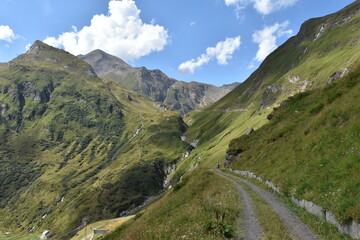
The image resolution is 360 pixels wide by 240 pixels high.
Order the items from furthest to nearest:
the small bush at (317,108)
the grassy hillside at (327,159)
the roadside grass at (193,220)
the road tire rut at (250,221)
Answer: the small bush at (317,108) < the grassy hillside at (327,159) < the road tire rut at (250,221) < the roadside grass at (193,220)

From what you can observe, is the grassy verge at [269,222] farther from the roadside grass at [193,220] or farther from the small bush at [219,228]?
the small bush at [219,228]

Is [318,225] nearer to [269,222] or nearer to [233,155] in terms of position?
[269,222]

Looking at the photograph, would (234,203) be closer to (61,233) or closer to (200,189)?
(200,189)

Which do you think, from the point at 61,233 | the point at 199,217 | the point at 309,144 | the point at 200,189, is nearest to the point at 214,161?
the point at 200,189

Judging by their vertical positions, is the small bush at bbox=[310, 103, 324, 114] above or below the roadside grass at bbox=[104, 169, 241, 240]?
above

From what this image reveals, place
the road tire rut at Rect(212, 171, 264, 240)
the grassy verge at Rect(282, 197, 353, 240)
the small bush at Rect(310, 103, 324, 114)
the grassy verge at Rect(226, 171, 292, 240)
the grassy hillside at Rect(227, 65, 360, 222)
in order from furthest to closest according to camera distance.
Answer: the small bush at Rect(310, 103, 324, 114), the grassy hillside at Rect(227, 65, 360, 222), the road tire rut at Rect(212, 171, 264, 240), the grassy verge at Rect(226, 171, 292, 240), the grassy verge at Rect(282, 197, 353, 240)

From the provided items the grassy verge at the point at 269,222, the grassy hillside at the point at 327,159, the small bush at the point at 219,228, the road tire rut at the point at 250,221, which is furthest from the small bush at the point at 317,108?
the small bush at the point at 219,228

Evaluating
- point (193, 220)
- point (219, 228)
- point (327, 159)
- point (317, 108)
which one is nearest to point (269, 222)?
point (219, 228)

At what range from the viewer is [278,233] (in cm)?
1420

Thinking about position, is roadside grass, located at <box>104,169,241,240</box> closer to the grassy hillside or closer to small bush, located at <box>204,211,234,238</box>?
small bush, located at <box>204,211,234,238</box>

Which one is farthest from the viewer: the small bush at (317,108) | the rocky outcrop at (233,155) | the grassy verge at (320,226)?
the rocky outcrop at (233,155)

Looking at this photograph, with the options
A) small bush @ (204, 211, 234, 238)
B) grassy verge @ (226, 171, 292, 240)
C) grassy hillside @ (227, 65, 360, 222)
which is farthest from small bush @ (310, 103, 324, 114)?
small bush @ (204, 211, 234, 238)

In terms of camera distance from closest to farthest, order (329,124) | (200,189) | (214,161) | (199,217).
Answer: (199,217) < (329,124) < (200,189) < (214,161)

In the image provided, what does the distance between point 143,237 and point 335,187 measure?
1192 centimetres
